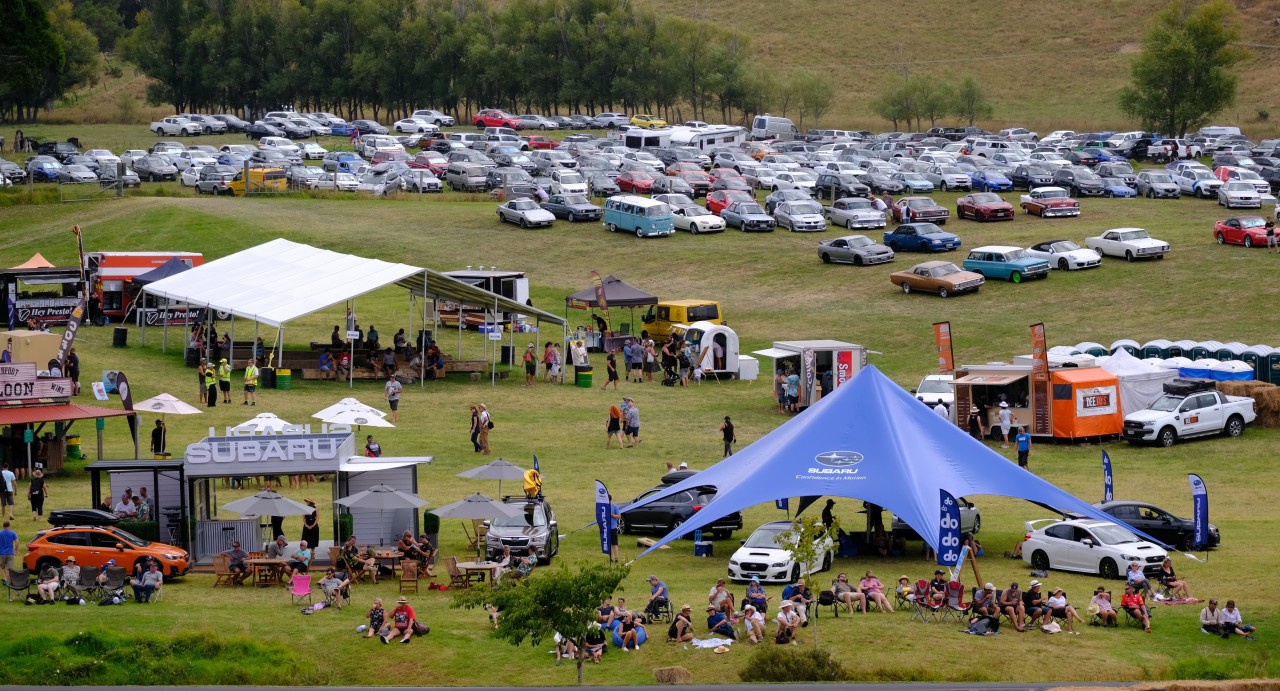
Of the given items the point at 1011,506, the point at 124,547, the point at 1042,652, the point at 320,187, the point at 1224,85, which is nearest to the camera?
the point at 1042,652

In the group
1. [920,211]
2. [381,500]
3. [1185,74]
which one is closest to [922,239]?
[920,211]

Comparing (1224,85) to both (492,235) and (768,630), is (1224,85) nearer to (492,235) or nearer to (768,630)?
(492,235)

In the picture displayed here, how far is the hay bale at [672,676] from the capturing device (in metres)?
20.4

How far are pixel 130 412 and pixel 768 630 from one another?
54.5ft

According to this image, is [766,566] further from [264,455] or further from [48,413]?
[48,413]

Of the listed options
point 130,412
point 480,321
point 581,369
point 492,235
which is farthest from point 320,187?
point 130,412

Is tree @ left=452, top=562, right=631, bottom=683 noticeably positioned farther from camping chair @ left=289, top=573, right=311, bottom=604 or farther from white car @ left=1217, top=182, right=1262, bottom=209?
white car @ left=1217, top=182, right=1262, bottom=209

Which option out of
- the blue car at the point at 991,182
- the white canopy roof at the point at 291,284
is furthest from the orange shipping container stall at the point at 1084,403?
the blue car at the point at 991,182

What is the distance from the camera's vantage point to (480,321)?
52062 millimetres

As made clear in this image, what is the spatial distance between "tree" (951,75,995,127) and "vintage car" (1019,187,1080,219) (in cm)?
5654

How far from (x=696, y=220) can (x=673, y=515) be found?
37.0 metres

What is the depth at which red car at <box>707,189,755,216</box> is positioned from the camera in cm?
6744

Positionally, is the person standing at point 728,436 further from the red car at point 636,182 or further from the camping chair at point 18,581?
the red car at point 636,182

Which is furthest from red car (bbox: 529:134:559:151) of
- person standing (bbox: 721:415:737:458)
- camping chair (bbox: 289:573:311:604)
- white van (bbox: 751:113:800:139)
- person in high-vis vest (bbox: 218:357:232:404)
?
camping chair (bbox: 289:573:311:604)
